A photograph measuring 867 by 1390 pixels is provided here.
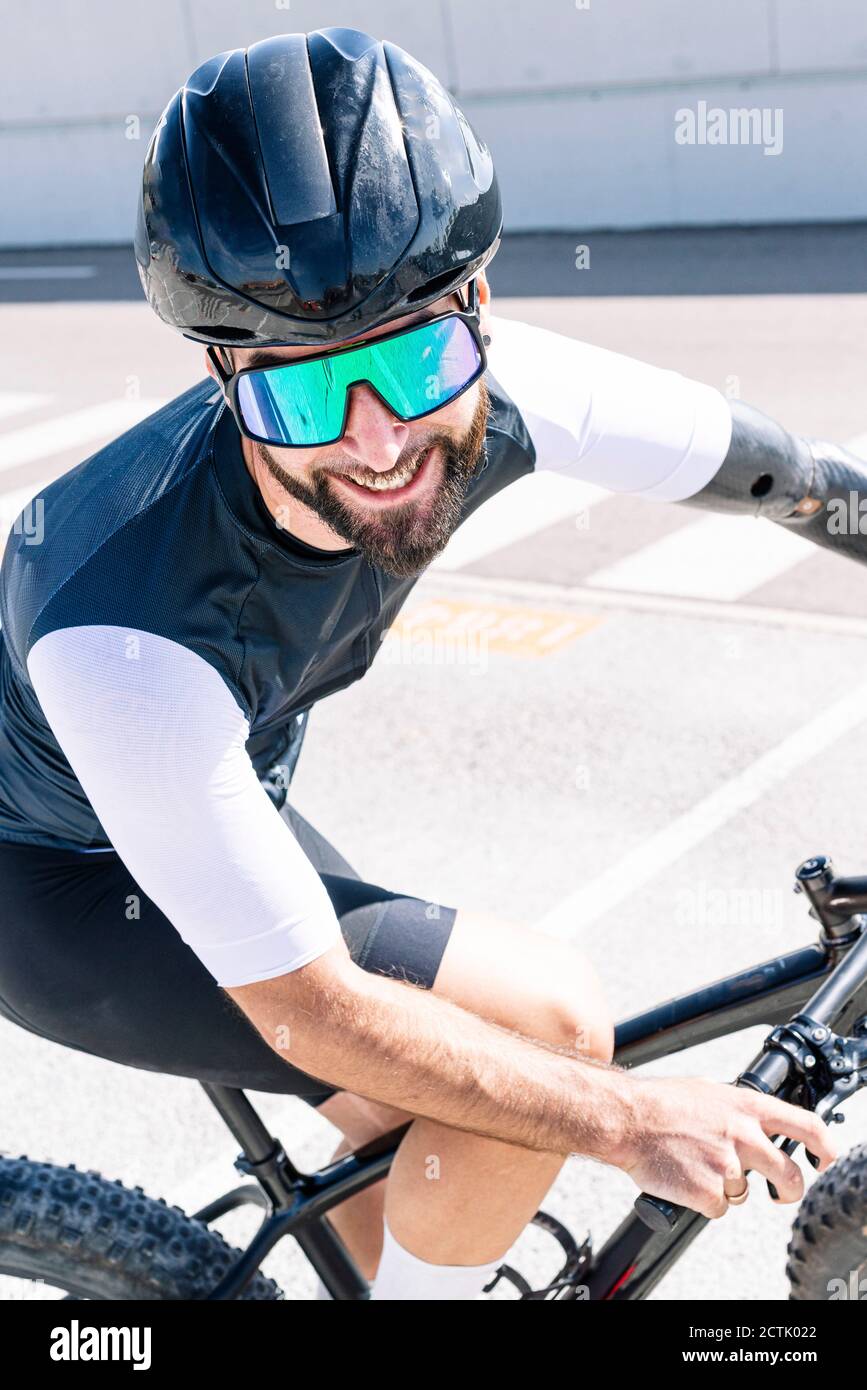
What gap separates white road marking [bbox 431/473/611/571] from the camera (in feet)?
29.0

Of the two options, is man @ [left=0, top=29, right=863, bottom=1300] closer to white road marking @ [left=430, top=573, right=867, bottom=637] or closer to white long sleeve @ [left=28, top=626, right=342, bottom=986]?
white long sleeve @ [left=28, top=626, right=342, bottom=986]

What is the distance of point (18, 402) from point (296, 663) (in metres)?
11.4

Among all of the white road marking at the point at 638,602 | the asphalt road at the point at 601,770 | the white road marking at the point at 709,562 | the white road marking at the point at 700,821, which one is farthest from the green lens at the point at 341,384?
the white road marking at the point at 709,562

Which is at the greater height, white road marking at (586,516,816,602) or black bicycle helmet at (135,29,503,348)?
black bicycle helmet at (135,29,503,348)

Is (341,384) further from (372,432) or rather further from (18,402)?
(18,402)

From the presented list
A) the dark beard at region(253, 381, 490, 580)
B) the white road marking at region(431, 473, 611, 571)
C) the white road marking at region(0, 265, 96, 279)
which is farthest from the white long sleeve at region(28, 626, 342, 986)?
the white road marking at region(0, 265, 96, 279)

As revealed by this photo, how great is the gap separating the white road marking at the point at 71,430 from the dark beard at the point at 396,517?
9198mm

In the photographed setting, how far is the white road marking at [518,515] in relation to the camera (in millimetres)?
8852

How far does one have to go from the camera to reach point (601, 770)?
6012mm

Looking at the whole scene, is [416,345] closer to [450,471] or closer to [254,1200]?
[450,471]

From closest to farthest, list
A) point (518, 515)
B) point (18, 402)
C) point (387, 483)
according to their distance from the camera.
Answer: point (387, 483), point (518, 515), point (18, 402)

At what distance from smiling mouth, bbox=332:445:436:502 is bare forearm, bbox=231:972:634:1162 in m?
0.68
